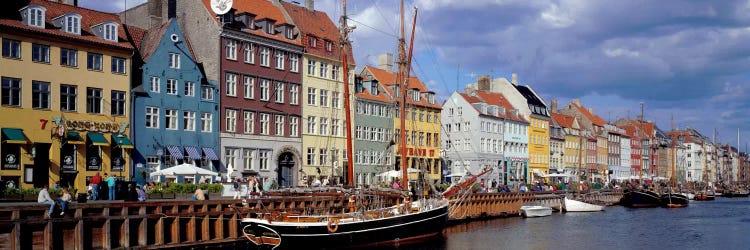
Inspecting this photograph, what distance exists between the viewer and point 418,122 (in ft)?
282

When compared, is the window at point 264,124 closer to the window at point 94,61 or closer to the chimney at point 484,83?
the window at point 94,61

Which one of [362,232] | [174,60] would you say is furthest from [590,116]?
[362,232]

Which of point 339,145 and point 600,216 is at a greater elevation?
point 339,145

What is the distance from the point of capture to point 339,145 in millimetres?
73812

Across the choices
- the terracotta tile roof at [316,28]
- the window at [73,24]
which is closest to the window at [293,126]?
the terracotta tile roof at [316,28]

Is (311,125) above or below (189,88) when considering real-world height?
below

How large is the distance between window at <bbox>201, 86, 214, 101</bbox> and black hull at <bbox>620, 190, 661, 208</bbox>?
54054 millimetres

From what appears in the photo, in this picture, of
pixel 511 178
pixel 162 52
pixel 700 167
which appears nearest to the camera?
pixel 162 52

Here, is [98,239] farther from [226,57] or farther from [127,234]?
[226,57]

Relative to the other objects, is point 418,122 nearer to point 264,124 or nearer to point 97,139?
point 264,124

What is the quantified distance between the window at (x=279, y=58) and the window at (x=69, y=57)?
1865 cm

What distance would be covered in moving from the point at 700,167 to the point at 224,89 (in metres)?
159

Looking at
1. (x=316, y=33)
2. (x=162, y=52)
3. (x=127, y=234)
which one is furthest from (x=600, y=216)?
(x=127, y=234)

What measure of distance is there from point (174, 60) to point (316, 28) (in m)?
18.5
